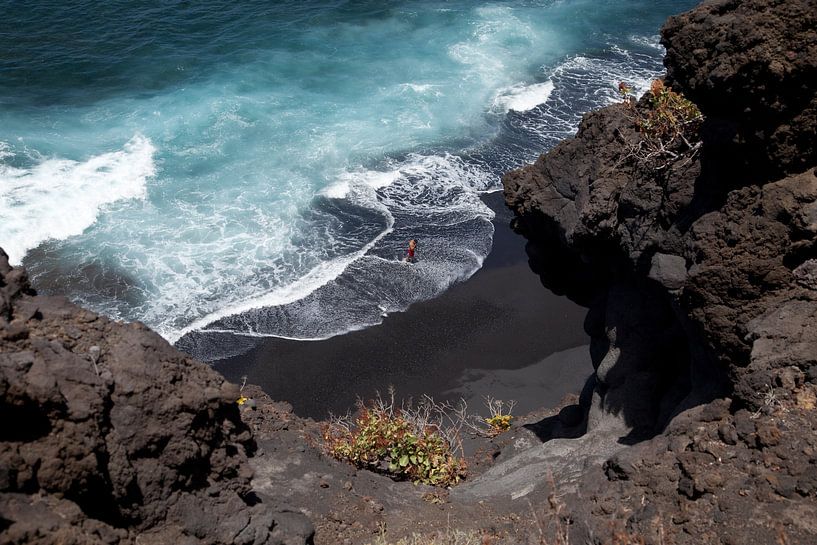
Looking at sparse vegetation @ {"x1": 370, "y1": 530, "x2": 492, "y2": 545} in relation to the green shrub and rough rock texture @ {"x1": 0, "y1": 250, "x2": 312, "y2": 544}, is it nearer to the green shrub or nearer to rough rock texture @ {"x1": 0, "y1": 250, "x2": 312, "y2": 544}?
rough rock texture @ {"x1": 0, "y1": 250, "x2": 312, "y2": 544}

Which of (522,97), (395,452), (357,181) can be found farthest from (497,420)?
(522,97)

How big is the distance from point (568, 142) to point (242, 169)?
1494cm

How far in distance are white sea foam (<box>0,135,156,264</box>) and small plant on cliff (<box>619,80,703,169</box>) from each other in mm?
17013

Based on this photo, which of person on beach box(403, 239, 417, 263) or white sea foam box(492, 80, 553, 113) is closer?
person on beach box(403, 239, 417, 263)

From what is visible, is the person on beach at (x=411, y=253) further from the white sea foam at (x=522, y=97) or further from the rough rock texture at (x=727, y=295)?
the white sea foam at (x=522, y=97)

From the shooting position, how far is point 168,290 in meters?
20.3

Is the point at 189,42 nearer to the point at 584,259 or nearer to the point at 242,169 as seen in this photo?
the point at 242,169

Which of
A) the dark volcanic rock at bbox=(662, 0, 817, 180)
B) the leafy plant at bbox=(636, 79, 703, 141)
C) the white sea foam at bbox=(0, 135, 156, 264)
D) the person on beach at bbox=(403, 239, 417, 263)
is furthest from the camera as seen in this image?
the white sea foam at bbox=(0, 135, 156, 264)

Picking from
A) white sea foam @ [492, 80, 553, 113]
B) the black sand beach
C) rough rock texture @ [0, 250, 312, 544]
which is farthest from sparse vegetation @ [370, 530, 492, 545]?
white sea foam @ [492, 80, 553, 113]

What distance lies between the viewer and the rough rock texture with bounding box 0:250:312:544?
623 cm

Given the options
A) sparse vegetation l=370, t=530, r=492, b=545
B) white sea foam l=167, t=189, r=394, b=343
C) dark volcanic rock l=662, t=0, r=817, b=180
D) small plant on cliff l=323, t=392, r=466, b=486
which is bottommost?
white sea foam l=167, t=189, r=394, b=343

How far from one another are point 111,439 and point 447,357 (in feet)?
37.8

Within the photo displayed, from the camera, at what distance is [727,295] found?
910 cm

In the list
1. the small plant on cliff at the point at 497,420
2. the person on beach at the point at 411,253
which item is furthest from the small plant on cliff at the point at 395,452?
the person on beach at the point at 411,253
